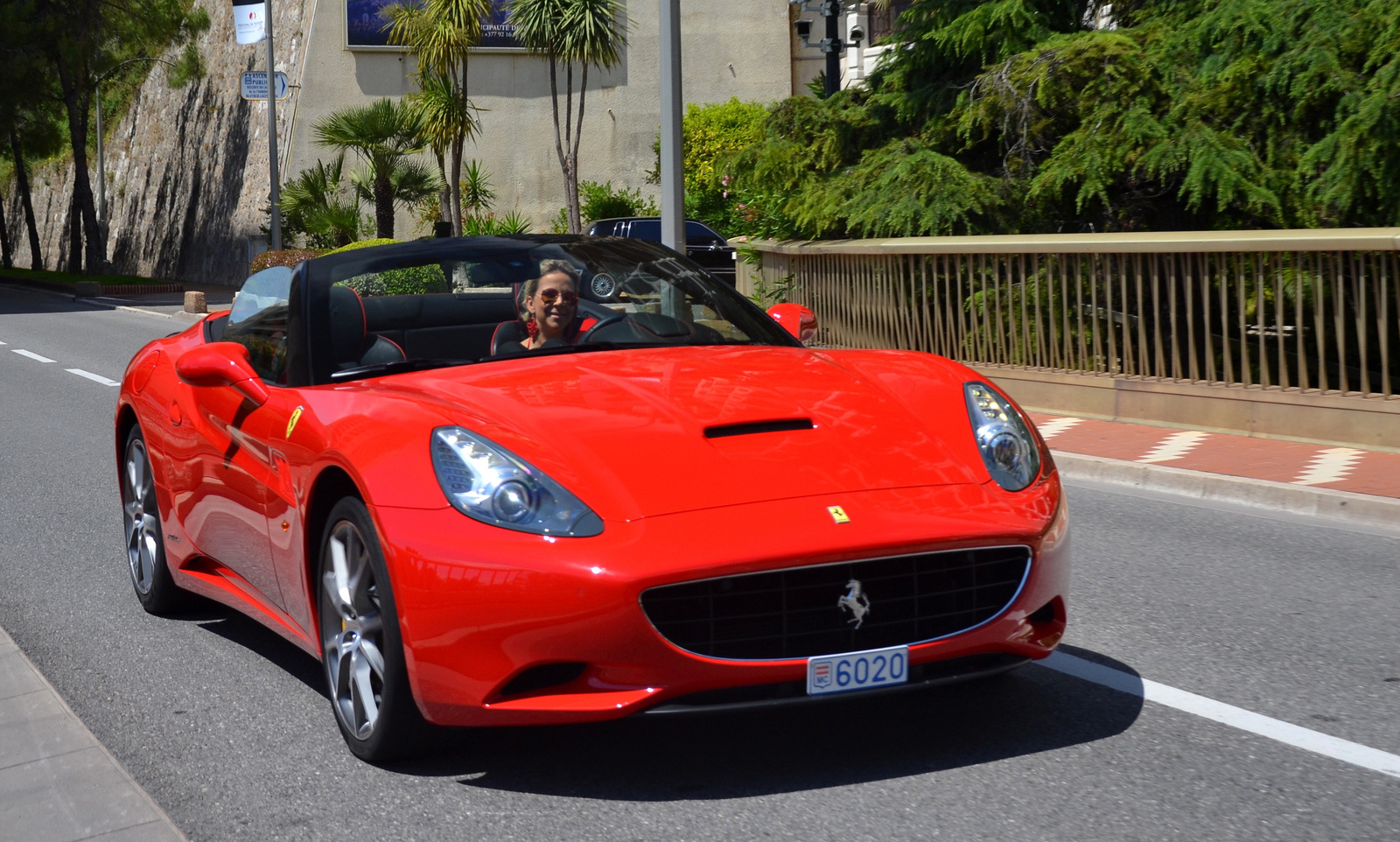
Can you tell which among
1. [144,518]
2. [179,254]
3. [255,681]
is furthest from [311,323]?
[179,254]

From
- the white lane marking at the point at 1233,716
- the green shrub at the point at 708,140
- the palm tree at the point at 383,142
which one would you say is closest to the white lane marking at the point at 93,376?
the white lane marking at the point at 1233,716

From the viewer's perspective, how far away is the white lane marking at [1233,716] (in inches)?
156

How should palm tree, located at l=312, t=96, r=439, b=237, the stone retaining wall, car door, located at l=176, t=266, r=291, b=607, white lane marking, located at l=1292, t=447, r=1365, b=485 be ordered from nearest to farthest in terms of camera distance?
1. car door, located at l=176, t=266, r=291, b=607
2. white lane marking, located at l=1292, t=447, r=1365, b=485
3. palm tree, located at l=312, t=96, r=439, b=237
4. the stone retaining wall

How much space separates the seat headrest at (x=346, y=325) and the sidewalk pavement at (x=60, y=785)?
1291mm

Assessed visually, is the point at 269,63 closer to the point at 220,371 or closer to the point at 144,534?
the point at 144,534

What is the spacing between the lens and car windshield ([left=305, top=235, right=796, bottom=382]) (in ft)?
15.8

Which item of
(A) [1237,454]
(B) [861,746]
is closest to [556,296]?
(B) [861,746]

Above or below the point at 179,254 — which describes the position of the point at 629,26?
above

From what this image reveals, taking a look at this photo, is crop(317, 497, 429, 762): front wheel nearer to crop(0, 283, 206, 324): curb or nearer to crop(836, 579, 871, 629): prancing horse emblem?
crop(836, 579, 871, 629): prancing horse emblem

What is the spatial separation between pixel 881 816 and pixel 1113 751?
79 cm

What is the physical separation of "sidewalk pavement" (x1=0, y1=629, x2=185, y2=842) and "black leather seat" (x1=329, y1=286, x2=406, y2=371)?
50.5 inches

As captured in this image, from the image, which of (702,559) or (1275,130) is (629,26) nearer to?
(1275,130)

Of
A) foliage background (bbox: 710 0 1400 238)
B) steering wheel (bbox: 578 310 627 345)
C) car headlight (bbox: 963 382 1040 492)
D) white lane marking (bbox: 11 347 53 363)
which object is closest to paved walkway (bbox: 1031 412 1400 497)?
foliage background (bbox: 710 0 1400 238)

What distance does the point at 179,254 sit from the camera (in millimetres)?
53188
